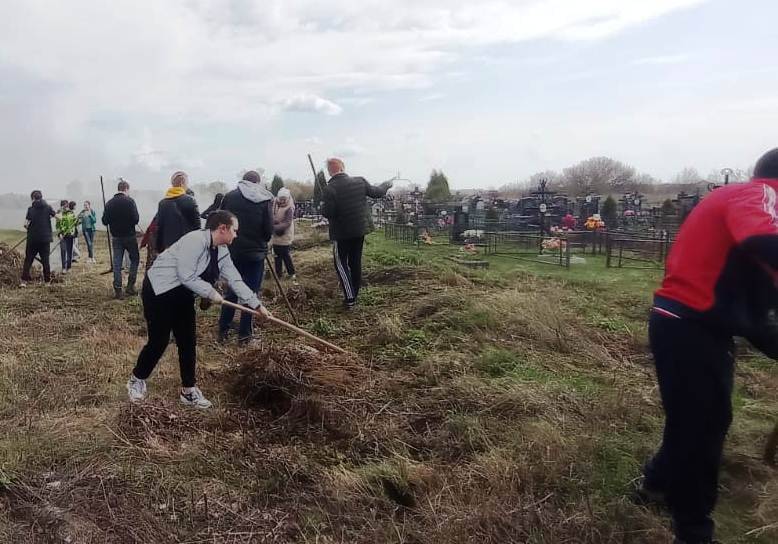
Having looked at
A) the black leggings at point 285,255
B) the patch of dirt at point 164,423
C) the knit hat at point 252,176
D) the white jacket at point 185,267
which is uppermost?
the knit hat at point 252,176

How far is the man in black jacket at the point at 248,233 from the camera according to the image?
5910 millimetres

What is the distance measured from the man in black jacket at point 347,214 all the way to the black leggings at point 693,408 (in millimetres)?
4467

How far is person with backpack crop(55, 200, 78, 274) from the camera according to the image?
11.8 m

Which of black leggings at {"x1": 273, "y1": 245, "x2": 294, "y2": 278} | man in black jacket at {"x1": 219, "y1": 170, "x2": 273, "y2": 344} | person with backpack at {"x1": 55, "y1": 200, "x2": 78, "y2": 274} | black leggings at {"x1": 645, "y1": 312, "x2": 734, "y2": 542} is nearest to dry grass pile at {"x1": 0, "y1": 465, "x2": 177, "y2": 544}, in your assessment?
black leggings at {"x1": 645, "y1": 312, "x2": 734, "y2": 542}

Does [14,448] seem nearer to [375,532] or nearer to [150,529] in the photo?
[150,529]

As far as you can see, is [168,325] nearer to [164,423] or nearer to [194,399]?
[194,399]

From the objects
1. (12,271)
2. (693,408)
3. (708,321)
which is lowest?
(12,271)

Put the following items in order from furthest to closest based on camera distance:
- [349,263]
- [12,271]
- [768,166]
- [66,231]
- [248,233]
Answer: [66,231] → [12,271] → [349,263] → [248,233] → [768,166]

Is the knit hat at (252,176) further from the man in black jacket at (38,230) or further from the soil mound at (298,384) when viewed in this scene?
the man in black jacket at (38,230)

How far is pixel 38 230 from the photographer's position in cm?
955

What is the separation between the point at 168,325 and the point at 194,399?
1.79 ft

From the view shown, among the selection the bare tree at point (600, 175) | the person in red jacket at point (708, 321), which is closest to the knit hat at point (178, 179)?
the person in red jacket at point (708, 321)

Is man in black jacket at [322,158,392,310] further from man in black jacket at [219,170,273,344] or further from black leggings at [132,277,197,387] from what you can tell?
black leggings at [132,277,197,387]

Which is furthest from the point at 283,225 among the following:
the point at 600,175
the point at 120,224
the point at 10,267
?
the point at 600,175
